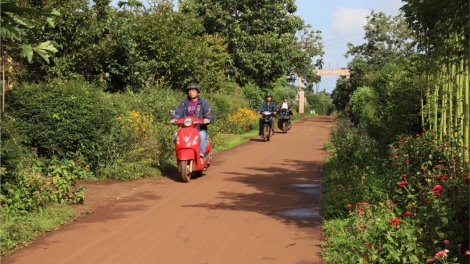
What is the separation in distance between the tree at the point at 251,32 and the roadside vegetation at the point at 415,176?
2150 cm

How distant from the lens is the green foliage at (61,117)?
10.6m

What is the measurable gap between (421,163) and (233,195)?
11.1ft

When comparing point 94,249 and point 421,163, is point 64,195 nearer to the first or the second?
point 94,249

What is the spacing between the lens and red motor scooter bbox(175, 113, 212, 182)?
11.4 m

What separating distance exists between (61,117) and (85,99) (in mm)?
590

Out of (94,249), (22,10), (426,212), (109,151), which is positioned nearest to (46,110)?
(109,151)

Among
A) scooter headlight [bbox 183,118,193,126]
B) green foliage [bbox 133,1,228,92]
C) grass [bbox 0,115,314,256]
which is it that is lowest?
grass [bbox 0,115,314,256]

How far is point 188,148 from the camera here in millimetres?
11500

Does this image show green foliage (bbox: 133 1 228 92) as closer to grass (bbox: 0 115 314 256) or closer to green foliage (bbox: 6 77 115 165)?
green foliage (bbox: 6 77 115 165)

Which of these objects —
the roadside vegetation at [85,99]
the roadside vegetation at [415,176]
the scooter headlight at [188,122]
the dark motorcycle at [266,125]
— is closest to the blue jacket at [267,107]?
the dark motorcycle at [266,125]

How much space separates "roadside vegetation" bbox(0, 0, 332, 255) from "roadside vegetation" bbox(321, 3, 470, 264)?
141 inches

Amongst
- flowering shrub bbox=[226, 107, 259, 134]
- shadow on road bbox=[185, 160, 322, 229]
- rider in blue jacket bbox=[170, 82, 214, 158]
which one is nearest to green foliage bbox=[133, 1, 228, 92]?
flowering shrub bbox=[226, 107, 259, 134]

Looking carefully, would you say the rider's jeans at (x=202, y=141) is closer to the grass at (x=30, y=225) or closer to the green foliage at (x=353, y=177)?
the green foliage at (x=353, y=177)

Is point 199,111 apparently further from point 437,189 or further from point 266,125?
point 266,125
